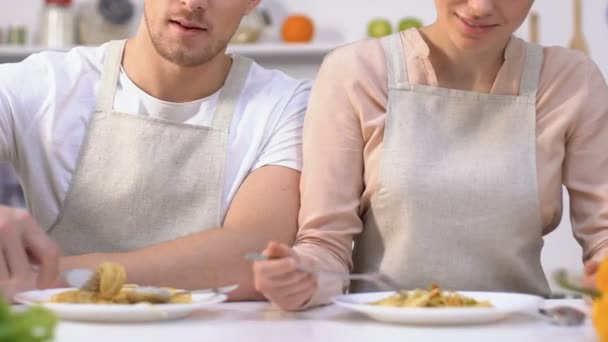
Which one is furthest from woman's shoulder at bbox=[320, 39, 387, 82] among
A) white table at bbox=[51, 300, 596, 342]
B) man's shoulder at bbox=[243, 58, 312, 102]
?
white table at bbox=[51, 300, 596, 342]

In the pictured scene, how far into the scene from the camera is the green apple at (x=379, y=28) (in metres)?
3.36

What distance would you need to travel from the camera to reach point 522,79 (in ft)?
5.15

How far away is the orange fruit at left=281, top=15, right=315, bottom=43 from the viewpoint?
11.1 ft

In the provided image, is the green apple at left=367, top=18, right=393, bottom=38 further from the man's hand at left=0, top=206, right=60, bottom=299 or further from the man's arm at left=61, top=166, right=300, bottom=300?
the man's hand at left=0, top=206, right=60, bottom=299

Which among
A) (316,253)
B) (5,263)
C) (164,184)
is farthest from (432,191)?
(5,263)

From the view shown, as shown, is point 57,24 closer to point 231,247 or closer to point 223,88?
point 223,88

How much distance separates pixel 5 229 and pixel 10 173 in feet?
7.69

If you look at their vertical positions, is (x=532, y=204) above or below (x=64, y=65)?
below

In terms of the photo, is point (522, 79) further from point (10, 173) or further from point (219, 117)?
point (10, 173)

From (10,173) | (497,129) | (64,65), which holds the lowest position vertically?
(10,173)

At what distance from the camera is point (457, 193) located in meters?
1.49

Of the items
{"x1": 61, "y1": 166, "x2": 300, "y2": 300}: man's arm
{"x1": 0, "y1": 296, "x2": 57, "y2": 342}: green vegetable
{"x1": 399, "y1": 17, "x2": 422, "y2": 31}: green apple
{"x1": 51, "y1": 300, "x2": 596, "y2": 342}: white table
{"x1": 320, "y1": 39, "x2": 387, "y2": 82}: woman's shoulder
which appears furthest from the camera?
{"x1": 399, "y1": 17, "x2": 422, "y2": 31}: green apple

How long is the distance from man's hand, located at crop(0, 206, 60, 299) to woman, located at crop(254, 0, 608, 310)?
43 centimetres

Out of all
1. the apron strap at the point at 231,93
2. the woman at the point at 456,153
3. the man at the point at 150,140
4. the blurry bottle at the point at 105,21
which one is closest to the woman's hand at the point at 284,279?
the woman at the point at 456,153
